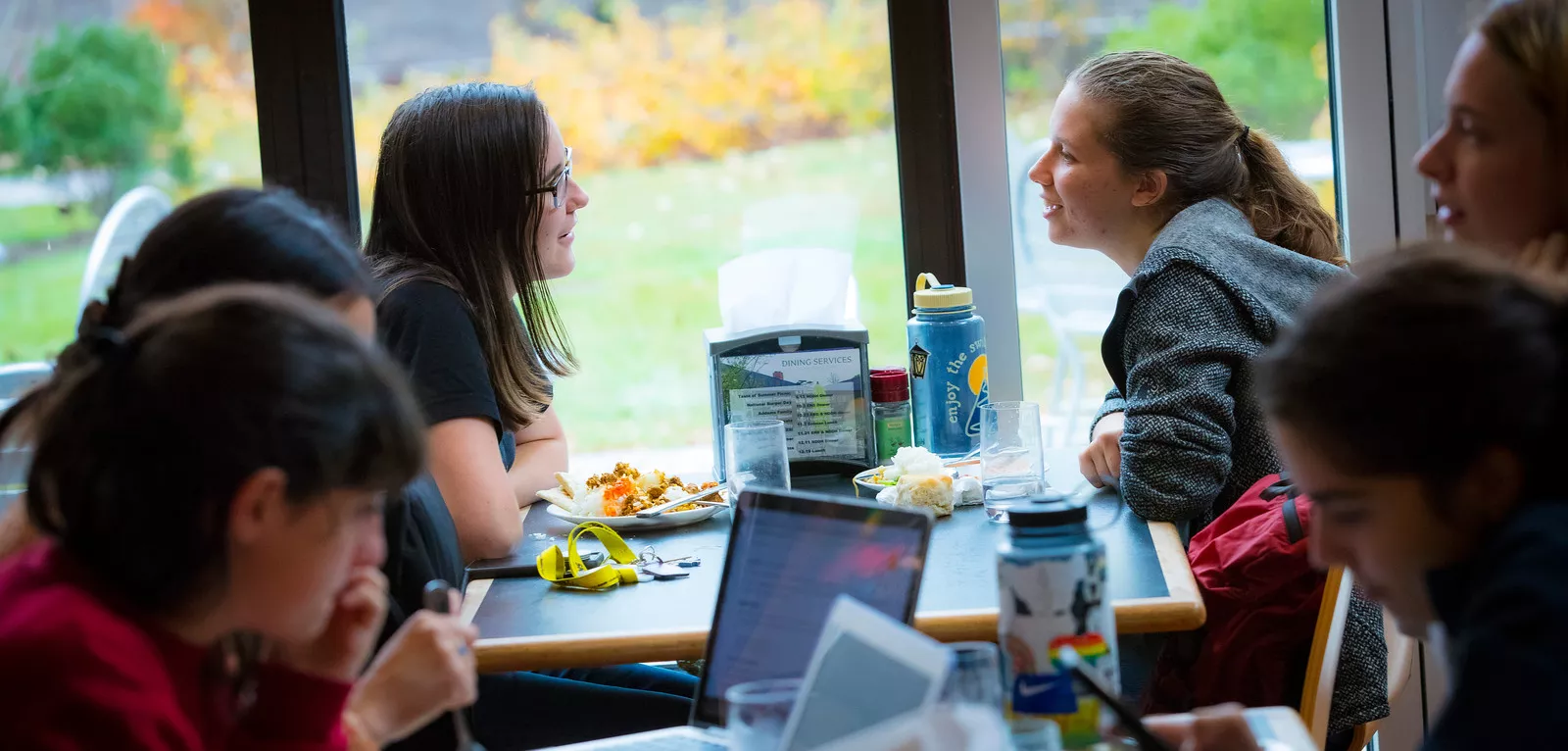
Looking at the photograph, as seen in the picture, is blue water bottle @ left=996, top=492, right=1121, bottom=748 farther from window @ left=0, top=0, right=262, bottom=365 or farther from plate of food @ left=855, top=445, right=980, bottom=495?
window @ left=0, top=0, right=262, bottom=365

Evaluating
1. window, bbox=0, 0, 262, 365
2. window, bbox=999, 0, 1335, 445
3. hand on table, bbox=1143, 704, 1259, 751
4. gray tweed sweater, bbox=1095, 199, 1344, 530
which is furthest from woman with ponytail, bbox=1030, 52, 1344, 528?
window, bbox=0, 0, 262, 365

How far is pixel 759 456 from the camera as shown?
77.5 inches

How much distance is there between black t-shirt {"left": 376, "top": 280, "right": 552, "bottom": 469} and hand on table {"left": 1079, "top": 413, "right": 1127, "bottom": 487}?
0.85 metres

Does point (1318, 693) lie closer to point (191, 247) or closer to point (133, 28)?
point (191, 247)

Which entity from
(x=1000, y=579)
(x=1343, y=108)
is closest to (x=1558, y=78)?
(x=1000, y=579)

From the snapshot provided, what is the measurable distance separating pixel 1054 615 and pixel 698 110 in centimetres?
207

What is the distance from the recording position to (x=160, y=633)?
97 cm

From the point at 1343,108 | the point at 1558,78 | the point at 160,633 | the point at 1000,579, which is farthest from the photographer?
the point at 1343,108

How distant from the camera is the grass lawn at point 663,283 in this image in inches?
117

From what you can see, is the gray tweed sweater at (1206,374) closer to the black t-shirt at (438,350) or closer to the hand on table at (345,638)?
the black t-shirt at (438,350)

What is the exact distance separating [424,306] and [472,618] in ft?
1.65

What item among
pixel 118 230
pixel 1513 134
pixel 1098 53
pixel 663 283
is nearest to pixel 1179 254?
pixel 1513 134

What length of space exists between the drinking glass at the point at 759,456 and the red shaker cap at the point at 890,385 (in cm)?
36

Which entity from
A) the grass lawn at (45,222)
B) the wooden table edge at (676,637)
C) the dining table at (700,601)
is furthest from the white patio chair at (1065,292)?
the grass lawn at (45,222)
